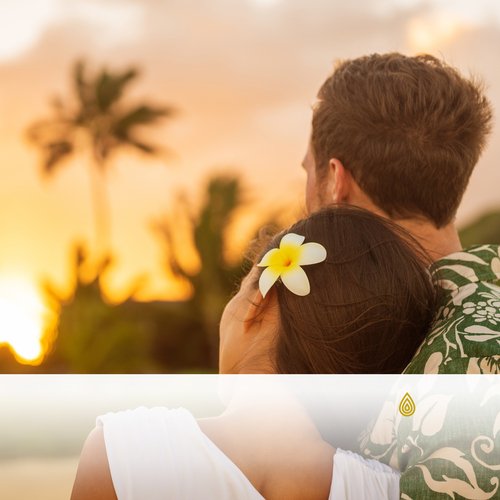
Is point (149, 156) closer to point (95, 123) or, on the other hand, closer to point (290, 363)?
point (95, 123)

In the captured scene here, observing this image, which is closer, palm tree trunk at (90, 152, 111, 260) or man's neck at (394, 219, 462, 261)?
man's neck at (394, 219, 462, 261)

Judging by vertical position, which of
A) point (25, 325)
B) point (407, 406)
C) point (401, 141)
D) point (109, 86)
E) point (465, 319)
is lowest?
point (407, 406)

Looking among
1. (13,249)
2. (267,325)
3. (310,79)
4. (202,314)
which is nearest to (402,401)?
(267,325)

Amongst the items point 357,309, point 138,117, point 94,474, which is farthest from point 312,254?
point 138,117

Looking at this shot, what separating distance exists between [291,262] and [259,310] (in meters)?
0.12

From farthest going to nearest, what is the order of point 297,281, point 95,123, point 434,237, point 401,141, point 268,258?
point 95,123 < point 401,141 < point 434,237 < point 268,258 < point 297,281

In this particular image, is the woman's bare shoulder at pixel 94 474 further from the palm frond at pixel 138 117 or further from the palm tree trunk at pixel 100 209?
the palm frond at pixel 138 117

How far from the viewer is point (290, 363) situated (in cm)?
189

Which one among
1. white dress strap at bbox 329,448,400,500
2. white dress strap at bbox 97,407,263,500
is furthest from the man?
white dress strap at bbox 97,407,263,500

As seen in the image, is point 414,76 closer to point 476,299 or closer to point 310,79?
point 476,299

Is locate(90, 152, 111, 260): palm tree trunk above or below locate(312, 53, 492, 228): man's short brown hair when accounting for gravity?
above

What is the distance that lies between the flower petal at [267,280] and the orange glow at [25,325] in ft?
79.7

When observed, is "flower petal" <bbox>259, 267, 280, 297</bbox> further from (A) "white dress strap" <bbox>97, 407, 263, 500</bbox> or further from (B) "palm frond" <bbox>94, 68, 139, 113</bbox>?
(B) "palm frond" <bbox>94, 68, 139, 113</bbox>

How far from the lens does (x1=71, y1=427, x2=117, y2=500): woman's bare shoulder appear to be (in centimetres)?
167
